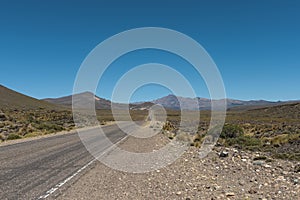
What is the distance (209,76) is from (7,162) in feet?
28.9

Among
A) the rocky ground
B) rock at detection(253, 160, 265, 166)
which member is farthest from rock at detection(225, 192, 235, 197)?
rock at detection(253, 160, 265, 166)

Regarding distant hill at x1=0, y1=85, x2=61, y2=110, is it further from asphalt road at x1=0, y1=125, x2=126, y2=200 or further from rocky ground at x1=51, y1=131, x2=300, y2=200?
rocky ground at x1=51, y1=131, x2=300, y2=200

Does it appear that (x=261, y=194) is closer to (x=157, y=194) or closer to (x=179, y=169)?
(x=157, y=194)

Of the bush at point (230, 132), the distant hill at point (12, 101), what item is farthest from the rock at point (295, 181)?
the distant hill at point (12, 101)

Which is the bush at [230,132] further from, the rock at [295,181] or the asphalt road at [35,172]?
the rock at [295,181]

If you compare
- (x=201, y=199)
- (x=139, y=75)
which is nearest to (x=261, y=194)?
(x=201, y=199)

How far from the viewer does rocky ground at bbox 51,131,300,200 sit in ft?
24.5

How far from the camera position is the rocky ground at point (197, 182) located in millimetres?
7480

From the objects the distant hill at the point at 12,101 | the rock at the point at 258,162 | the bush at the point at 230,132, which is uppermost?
the distant hill at the point at 12,101

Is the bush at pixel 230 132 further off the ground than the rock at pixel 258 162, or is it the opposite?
the bush at pixel 230 132

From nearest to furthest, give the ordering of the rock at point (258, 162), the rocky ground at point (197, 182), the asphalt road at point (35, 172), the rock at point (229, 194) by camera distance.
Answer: the rock at point (229, 194) < the rocky ground at point (197, 182) < the asphalt road at point (35, 172) < the rock at point (258, 162)

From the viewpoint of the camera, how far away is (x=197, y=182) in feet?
28.9

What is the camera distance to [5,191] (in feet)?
25.5

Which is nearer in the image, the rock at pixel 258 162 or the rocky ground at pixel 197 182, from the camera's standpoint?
the rocky ground at pixel 197 182
